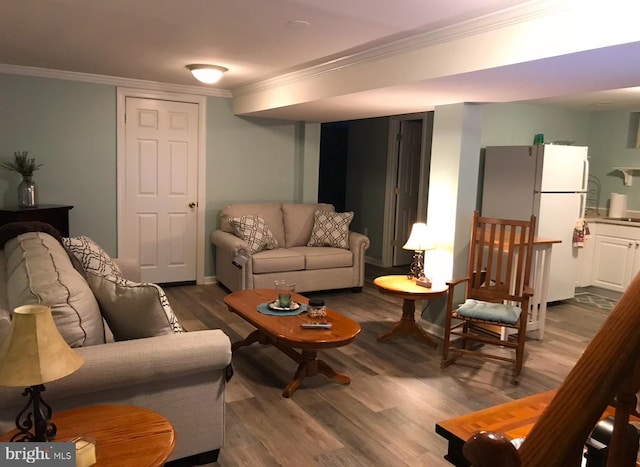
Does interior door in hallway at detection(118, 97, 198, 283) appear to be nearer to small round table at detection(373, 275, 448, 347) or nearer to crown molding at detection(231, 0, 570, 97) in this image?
crown molding at detection(231, 0, 570, 97)

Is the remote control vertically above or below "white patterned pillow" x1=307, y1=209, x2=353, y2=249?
below

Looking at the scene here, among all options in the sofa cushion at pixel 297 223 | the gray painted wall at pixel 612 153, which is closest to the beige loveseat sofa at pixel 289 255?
the sofa cushion at pixel 297 223

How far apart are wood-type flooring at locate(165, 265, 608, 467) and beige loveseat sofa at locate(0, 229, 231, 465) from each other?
0.33 meters

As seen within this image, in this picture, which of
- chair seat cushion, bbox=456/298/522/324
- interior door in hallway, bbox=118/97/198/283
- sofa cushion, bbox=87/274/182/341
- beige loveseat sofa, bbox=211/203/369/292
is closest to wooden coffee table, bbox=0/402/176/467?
sofa cushion, bbox=87/274/182/341

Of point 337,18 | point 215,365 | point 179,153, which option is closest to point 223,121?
point 179,153

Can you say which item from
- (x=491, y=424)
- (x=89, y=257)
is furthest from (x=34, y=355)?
A: (x=89, y=257)

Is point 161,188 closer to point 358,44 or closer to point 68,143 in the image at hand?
point 68,143

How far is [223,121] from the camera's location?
5840 mm

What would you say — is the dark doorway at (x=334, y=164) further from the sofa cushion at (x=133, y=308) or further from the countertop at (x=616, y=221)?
the sofa cushion at (x=133, y=308)

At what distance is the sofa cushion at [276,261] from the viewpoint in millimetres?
5051

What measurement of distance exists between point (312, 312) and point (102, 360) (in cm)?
152

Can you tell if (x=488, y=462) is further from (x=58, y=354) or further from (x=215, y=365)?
(x=215, y=365)

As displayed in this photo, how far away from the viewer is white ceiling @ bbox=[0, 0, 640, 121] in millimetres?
2486

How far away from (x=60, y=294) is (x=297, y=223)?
3942 millimetres
